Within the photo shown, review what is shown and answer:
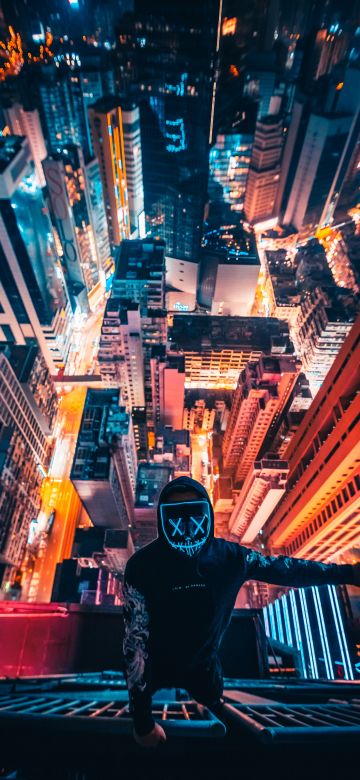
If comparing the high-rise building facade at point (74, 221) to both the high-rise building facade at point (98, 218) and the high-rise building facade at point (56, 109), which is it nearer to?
the high-rise building facade at point (98, 218)

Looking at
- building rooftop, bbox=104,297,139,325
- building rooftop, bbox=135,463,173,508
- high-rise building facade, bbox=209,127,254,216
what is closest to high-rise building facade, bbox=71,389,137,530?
building rooftop, bbox=135,463,173,508

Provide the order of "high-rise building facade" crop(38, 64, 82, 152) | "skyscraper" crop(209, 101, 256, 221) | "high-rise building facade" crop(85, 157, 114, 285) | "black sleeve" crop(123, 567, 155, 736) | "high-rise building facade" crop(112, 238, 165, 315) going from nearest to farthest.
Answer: "black sleeve" crop(123, 567, 155, 736)
"high-rise building facade" crop(112, 238, 165, 315)
"high-rise building facade" crop(85, 157, 114, 285)
"skyscraper" crop(209, 101, 256, 221)
"high-rise building facade" crop(38, 64, 82, 152)

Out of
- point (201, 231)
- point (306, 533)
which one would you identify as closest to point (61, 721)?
point (306, 533)

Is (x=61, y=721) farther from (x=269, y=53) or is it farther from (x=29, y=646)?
(x=269, y=53)

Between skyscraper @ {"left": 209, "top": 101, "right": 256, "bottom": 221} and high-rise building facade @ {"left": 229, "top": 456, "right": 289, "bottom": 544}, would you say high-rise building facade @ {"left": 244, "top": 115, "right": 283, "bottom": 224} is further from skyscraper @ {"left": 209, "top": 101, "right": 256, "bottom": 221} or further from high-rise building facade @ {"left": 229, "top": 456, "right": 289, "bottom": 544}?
high-rise building facade @ {"left": 229, "top": 456, "right": 289, "bottom": 544}

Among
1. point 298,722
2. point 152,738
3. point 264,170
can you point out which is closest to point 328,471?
point 298,722

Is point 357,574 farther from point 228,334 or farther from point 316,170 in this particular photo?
point 316,170
